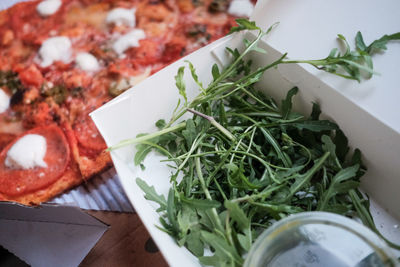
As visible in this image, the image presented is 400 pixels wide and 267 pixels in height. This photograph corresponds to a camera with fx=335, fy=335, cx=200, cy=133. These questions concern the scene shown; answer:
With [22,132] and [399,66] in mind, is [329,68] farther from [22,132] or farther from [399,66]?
[22,132]

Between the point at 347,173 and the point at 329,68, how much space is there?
168 millimetres

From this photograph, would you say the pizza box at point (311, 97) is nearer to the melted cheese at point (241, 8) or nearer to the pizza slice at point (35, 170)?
the pizza slice at point (35, 170)

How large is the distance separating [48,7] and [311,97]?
2.86ft

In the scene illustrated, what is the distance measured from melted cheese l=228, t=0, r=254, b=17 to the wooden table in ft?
2.27

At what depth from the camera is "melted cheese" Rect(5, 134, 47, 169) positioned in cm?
78

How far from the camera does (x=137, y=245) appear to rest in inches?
26.0

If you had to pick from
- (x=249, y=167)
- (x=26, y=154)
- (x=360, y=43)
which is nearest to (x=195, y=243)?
(x=249, y=167)

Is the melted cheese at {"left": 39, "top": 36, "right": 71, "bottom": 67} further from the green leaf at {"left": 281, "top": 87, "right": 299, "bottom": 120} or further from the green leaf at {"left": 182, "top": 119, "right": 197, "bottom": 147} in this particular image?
the green leaf at {"left": 281, "top": 87, "right": 299, "bottom": 120}

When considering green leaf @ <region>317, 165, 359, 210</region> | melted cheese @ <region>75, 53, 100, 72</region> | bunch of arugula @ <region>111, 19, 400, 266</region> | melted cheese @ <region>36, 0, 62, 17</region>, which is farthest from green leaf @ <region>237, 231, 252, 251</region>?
melted cheese @ <region>36, 0, 62, 17</region>

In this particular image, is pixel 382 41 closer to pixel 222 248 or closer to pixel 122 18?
pixel 222 248

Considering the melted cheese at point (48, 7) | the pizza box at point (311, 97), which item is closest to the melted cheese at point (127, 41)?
the melted cheese at point (48, 7)

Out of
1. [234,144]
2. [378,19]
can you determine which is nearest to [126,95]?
[234,144]

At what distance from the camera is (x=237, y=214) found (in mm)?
447

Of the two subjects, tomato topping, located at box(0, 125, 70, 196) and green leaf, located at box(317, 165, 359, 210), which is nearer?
green leaf, located at box(317, 165, 359, 210)
